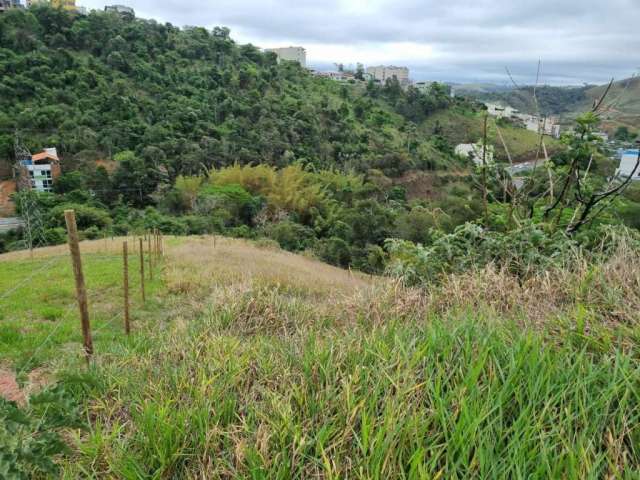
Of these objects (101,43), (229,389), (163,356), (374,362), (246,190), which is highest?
(101,43)

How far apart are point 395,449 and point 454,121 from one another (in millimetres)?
48980

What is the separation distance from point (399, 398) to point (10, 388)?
3.10 m

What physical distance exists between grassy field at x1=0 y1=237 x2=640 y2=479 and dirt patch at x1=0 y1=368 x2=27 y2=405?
1.53 feet

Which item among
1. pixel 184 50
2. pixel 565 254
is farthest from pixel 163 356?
pixel 184 50

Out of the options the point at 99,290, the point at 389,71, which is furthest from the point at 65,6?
the point at 389,71

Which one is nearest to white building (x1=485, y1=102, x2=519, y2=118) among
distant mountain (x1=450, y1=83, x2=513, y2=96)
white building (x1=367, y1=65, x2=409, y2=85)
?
distant mountain (x1=450, y1=83, x2=513, y2=96)

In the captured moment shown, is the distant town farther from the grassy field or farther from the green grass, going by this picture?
the grassy field

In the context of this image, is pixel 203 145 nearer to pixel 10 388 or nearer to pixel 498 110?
pixel 498 110

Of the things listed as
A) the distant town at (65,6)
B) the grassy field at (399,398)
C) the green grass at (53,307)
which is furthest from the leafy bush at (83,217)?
the distant town at (65,6)

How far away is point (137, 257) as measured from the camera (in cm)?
1088

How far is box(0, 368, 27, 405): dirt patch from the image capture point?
8.26 ft

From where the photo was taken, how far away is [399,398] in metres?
1.58

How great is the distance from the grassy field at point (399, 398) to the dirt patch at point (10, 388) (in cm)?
47

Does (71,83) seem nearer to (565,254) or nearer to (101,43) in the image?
(101,43)
